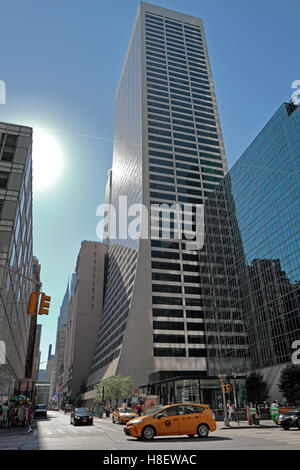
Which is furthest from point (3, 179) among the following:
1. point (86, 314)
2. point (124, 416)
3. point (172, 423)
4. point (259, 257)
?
point (86, 314)

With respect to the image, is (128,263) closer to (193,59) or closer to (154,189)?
(154,189)

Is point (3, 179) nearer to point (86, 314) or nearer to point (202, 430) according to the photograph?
point (202, 430)

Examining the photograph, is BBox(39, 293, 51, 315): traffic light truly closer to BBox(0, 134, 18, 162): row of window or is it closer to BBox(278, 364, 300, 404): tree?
BBox(0, 134, 18, 162): row of window

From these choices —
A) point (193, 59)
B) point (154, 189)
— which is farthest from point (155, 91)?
point (154, 189)

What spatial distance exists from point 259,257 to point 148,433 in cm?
5643

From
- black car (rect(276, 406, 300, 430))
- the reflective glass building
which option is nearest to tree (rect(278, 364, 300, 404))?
the reflective glass building

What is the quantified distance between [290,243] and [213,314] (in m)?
29.6

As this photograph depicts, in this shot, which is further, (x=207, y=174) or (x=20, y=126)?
(x=207, y=174)

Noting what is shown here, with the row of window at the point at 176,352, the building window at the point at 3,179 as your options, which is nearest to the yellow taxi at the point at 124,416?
the building window at the point at 3,179

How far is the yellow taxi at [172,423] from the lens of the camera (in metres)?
15.3

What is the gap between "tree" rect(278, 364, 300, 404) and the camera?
4825 cm

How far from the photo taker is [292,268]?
2253 inches

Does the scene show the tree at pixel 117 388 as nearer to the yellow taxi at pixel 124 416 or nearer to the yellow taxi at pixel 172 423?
the yellow taxi at pixel 124 416

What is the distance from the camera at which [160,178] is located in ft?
310
